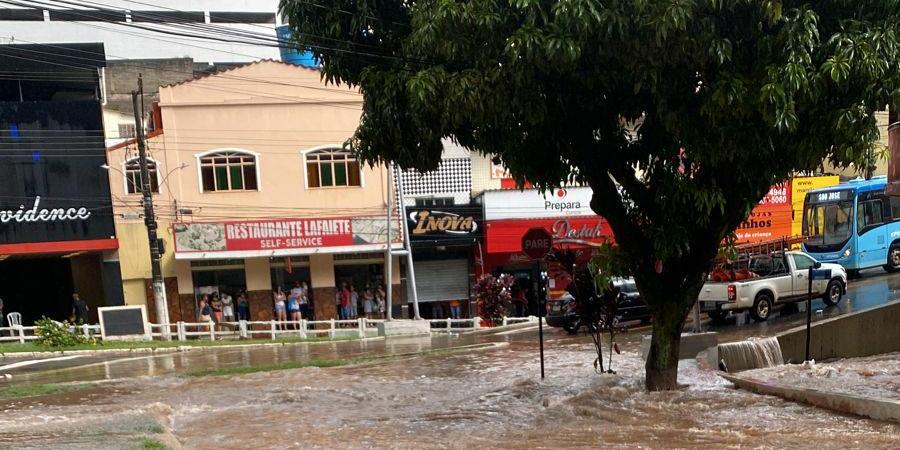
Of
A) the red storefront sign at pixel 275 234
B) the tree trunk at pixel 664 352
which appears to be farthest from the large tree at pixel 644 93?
the red storefront sign at pixel 275 234

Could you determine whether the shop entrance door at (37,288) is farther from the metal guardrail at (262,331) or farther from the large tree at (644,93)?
the large tree at (644,93)

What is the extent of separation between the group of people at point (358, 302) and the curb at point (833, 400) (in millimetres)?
20966

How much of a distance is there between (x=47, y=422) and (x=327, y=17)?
5909mm

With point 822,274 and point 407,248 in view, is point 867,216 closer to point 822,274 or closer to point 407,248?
point 822,274

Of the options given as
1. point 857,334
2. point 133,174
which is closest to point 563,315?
point 857,334

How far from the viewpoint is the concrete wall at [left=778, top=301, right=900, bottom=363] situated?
13383mm

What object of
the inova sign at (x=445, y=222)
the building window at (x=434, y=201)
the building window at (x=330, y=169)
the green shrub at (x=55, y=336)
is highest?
the building window at (x=330, y=169)

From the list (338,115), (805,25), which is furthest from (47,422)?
(338,115)

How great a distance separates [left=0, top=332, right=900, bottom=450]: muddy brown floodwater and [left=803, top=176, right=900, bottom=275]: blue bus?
13586 mm

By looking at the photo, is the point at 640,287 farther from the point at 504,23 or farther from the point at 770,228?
the point at 770,228

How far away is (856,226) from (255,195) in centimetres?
2088

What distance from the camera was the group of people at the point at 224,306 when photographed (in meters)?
29.3

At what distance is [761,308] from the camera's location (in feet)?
60.8

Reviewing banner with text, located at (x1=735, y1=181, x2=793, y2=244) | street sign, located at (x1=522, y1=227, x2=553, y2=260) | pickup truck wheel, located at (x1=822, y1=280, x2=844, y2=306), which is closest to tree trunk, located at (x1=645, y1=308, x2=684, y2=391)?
street sign, located at (x1=522, y1=227, x2=553, y2=260)
